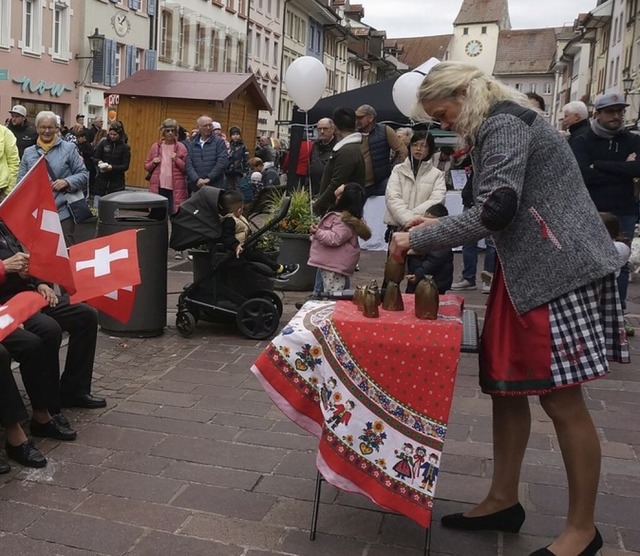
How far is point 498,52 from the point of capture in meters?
117

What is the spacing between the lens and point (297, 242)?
30.1ft

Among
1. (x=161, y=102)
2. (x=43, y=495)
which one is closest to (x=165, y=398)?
(x=43, y=495)

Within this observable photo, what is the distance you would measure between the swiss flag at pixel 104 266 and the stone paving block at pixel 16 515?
127 cm

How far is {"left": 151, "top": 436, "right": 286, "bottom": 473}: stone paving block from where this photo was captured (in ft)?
13.2

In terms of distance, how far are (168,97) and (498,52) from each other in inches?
4173

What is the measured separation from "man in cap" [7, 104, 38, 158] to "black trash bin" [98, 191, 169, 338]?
6.13 metres

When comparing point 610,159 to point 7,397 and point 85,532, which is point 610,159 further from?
point 85,532

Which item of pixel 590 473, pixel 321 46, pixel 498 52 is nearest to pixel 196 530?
pixel 590 473

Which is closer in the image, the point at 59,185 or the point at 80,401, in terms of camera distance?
the point at 80,401

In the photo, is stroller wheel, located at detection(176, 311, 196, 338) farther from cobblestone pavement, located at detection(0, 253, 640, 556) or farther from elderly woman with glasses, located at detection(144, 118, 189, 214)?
elderly woman with glasses, located at detection(144, 118, 189, 214)

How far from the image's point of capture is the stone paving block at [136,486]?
11.9 ft

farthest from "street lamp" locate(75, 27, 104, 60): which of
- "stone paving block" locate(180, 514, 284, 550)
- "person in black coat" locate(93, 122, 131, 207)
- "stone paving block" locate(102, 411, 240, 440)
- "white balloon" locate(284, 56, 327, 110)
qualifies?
"stone paving block" locate(180, 514, 284, 550)

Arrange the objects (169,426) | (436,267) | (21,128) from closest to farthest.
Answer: (169,426) < (436,267) < (21,128)

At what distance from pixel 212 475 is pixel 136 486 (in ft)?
1.15
